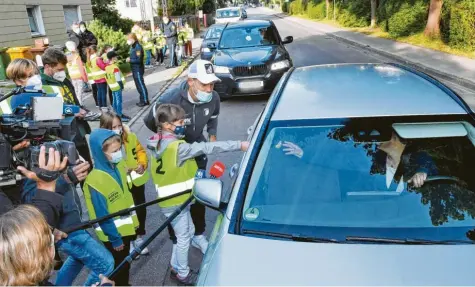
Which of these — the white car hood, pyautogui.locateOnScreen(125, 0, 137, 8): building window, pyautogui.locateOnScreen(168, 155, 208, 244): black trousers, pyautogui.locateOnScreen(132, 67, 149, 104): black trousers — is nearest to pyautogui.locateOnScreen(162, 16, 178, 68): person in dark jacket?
pyautogui.locateOnScreen(132, 67, 149, 104): black trousers

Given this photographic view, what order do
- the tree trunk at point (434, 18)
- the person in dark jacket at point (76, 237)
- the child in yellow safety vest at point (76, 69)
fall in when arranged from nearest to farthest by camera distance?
the person in dark jacket at point (76, 237), the child in yellow safety vest at point (76, 69), the tree trunk at point (434, 18)

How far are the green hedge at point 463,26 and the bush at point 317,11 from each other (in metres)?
28.7

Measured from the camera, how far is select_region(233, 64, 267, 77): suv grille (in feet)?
32.1

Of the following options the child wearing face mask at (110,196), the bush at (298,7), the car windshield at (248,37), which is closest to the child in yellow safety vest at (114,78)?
the car windshield at (248,37)

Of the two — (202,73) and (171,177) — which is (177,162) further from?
(202,73)

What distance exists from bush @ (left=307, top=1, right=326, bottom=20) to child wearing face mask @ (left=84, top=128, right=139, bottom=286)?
43.9 meters

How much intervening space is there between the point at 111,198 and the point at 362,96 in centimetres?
190

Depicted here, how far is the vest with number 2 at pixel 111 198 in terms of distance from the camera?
119 inches

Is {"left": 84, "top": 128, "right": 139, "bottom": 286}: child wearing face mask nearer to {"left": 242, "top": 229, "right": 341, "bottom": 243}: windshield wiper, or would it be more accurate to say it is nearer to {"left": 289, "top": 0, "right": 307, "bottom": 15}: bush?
{"left": 242, "top": 229, "right": 341, "bottom": 243}: windshield wiper

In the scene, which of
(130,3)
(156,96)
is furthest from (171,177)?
(130,3)

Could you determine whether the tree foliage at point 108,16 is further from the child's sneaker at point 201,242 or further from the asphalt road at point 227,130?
the child's sneaker at point 201,242

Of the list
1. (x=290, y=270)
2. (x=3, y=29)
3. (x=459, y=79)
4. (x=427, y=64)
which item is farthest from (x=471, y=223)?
(x=3, y=29)

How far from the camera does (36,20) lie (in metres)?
17.6

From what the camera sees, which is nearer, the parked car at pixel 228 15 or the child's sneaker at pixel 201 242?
the child's sneaker at pixel 201 242
